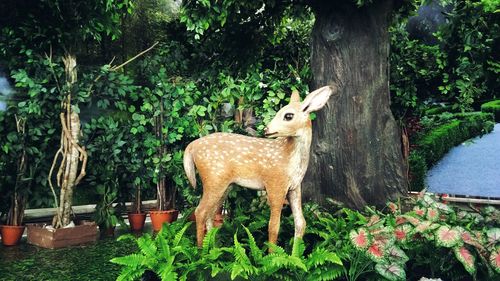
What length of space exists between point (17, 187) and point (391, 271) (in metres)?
6.07

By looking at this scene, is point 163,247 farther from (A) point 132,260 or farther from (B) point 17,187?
(B) point 17,187

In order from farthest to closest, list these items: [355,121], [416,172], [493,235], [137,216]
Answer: [416,172] → [137,216] → [355,121] → [493,235]

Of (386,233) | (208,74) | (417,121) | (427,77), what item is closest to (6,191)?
(208,74)

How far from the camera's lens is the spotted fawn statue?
15.1 ft

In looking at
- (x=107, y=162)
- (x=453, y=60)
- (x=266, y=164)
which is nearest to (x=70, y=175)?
(x=107, y=162)

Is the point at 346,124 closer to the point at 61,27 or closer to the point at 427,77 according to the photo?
the point at 427,77

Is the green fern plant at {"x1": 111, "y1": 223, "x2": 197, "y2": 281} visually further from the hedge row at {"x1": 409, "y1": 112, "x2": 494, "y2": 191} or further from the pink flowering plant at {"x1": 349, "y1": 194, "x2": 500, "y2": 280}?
the hedge row at {"x1": 409, "y1": 112, "x2": 494, "y2": 191}

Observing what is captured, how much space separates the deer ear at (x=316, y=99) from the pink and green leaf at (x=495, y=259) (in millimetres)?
1920

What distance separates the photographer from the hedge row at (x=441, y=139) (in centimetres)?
1202

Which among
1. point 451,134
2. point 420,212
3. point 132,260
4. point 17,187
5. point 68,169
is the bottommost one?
point 132,260

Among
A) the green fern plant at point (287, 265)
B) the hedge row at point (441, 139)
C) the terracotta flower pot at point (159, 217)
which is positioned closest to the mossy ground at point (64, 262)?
the terracotta flower pot at point (159, 217)

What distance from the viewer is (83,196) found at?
11898mm

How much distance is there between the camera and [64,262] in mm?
6699

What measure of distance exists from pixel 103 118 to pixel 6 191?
6.31 ft
